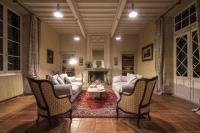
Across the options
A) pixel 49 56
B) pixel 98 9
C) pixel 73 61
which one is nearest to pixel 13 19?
pixel 49 56

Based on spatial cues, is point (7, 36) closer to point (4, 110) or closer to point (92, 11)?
point (4, 110)

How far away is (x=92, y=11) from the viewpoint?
608 cm

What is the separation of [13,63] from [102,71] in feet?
17.4

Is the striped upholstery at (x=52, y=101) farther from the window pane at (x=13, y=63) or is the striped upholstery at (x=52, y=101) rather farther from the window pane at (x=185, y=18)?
the window pane at (x=185, y=18)

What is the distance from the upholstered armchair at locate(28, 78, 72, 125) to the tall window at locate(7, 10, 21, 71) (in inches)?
124

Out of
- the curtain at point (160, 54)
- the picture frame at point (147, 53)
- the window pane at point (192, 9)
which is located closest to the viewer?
the window pane at point (192, 9)

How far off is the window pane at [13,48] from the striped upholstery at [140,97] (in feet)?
14.4

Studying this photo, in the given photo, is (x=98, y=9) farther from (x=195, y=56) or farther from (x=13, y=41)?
(x=195, y=56)

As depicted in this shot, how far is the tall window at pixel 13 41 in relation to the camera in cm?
565

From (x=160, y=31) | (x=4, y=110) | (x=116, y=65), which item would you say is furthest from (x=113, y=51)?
(x=4, y=110)

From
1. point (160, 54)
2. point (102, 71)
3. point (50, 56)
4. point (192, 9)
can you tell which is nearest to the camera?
point (192, 9)

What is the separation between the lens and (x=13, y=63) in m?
5.96

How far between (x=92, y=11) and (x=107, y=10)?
0.56 meters

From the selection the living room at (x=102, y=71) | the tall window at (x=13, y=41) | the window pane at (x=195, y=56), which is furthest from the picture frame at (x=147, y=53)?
the tall window at (x=13, y=41)
